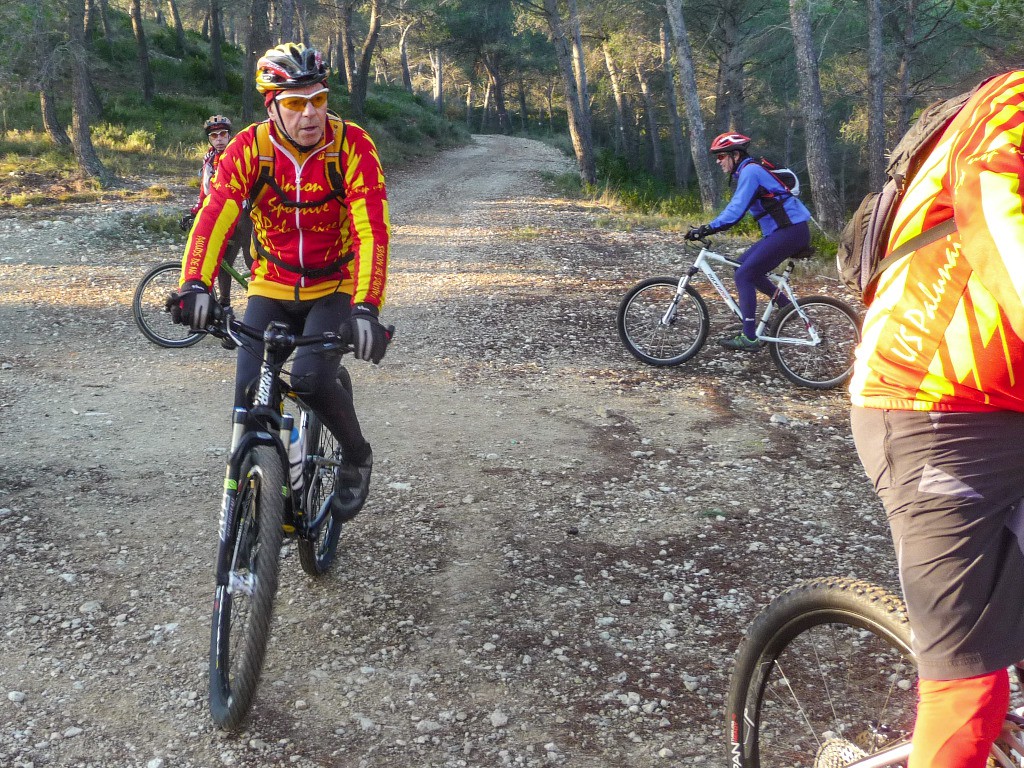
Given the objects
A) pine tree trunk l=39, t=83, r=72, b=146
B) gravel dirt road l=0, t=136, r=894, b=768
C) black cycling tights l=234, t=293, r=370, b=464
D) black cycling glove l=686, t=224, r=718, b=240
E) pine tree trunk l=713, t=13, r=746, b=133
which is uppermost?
pine tree trunk l=713, t=13, r=746, b=133

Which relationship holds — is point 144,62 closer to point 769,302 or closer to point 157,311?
point 157,311

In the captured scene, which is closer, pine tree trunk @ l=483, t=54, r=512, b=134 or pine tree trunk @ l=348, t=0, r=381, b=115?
pine tree trunk @ l=348, t=0, r=381, b=115

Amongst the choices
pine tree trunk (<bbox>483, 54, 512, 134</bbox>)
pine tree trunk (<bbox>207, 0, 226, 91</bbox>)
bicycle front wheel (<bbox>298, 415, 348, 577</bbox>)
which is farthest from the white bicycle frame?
pine tree trunk (<bbox>483, 54, 512, 134</bbox>)

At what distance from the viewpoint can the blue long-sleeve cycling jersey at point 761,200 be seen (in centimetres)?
739

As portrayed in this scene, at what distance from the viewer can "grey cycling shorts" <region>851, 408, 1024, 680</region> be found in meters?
1.73

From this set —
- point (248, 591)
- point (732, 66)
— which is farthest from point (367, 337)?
point (732, 66)

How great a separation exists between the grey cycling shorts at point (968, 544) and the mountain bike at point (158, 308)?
7372mm


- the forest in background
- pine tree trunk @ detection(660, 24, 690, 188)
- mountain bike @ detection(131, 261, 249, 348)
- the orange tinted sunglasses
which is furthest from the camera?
pine tree trunk @ detection(660, 24, 690, 188)

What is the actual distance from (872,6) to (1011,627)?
17356mm

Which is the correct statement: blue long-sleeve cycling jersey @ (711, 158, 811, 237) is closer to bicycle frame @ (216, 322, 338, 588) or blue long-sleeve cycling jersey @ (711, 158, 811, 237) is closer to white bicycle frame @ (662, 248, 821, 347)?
white bicycle frame @ (662, 248, 821, 347)

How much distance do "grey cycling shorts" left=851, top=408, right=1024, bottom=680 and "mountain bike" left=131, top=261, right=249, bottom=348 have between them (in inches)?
290

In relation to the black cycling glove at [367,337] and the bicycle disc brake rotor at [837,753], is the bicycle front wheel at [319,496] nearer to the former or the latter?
the black cycling glove at [367,337]

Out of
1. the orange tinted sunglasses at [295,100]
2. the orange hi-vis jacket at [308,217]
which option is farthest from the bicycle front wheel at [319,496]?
the orange tinted sunglasses at [295,100]

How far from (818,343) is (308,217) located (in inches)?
206
